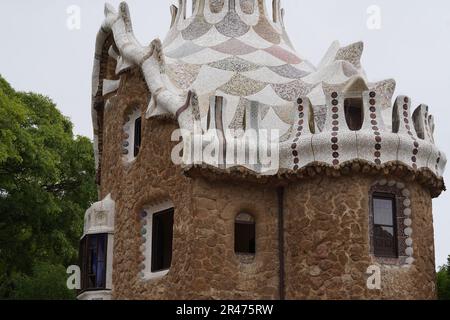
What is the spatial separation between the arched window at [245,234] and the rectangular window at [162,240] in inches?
48.7

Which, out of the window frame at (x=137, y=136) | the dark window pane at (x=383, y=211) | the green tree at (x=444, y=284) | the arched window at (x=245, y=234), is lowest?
the green tree at (x=444, y=284)

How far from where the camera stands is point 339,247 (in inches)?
504

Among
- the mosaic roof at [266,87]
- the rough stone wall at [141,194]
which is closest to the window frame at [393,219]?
the mosaic roof at [266,87]

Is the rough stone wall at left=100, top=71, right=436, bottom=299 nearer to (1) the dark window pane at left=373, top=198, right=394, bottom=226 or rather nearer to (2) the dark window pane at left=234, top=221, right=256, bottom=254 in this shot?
(2) the dark window pane at left=234, top=221, right=256, bottom=254

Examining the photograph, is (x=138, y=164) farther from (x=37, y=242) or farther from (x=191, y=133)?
(x=37, y=242)

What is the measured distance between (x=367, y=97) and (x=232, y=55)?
3.37 metres

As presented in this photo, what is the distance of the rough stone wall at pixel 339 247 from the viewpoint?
12711 millimetres

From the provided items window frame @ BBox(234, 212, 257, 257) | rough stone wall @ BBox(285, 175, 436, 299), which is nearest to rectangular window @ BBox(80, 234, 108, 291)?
window frame @ BBox(234, 212, 257, 257)

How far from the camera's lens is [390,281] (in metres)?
12.8

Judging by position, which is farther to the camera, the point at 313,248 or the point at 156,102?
the point at 156,102

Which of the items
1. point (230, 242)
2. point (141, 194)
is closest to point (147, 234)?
point (141, 194)

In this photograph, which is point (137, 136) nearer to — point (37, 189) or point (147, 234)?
point (147, 234)

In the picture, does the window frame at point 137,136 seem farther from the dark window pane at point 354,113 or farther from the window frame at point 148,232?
the dark window pane at point 354,113
